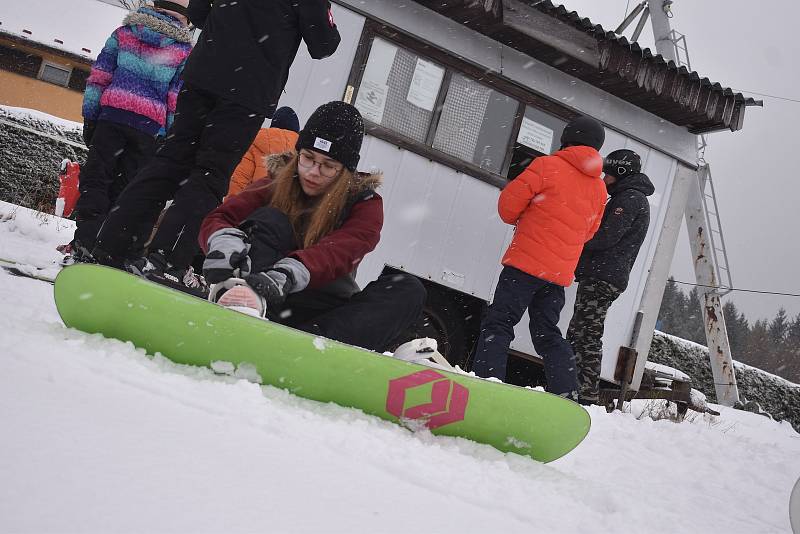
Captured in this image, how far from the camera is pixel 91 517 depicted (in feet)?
2.64

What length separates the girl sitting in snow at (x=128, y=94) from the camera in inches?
138

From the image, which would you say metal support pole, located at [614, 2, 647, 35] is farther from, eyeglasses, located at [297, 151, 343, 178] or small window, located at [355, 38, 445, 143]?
eyeglasses, located at [297, 151, 343, 178]

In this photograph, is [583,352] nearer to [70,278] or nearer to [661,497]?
[661,497]

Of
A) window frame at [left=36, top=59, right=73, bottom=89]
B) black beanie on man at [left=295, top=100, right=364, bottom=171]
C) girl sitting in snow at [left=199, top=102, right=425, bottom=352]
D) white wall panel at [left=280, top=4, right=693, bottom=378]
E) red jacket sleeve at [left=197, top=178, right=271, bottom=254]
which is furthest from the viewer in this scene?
window frame at [left=36, top=59, right=73, bottom=89]

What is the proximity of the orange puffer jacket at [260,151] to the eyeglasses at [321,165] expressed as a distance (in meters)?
1.41

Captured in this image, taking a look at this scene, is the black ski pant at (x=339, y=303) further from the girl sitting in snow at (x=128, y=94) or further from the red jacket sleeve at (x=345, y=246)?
the girl sitting in snow at (x=128, y=94)

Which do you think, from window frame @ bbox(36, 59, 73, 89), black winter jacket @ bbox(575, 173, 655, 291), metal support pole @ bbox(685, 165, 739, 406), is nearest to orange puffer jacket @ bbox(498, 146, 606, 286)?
black winter jacket @ bbox(575, 173, 655, 291)

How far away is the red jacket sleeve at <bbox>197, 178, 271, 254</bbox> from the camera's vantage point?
2357mm

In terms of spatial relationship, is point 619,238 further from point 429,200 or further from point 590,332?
point 429,200

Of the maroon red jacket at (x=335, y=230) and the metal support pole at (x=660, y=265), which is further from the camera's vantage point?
the metal support pole at (x=660, y=265)

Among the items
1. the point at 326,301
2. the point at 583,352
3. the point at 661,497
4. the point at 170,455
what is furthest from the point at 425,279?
the point at 170,455

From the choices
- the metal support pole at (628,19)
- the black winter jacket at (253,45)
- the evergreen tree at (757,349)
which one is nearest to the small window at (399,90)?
the black winter jacket at (253,45)

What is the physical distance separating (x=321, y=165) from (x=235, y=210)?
15.1 inches

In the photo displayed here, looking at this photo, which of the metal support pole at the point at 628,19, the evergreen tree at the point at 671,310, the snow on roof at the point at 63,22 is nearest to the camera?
the metal support pole at the point at 628,19
